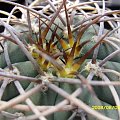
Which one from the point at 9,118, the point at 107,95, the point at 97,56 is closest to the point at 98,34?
the point at 97,56

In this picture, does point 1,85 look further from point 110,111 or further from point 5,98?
point 110,111

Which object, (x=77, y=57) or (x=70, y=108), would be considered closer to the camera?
(x=70, y=108)

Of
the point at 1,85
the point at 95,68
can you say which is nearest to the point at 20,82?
the point at 1,85

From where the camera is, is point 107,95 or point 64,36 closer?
point 107,95

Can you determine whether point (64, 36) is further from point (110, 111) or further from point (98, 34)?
point (110, 111)

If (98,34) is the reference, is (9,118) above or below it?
below

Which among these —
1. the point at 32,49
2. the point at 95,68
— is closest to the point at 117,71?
the point at 95,68

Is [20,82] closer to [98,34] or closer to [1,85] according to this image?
→ [1,85]
